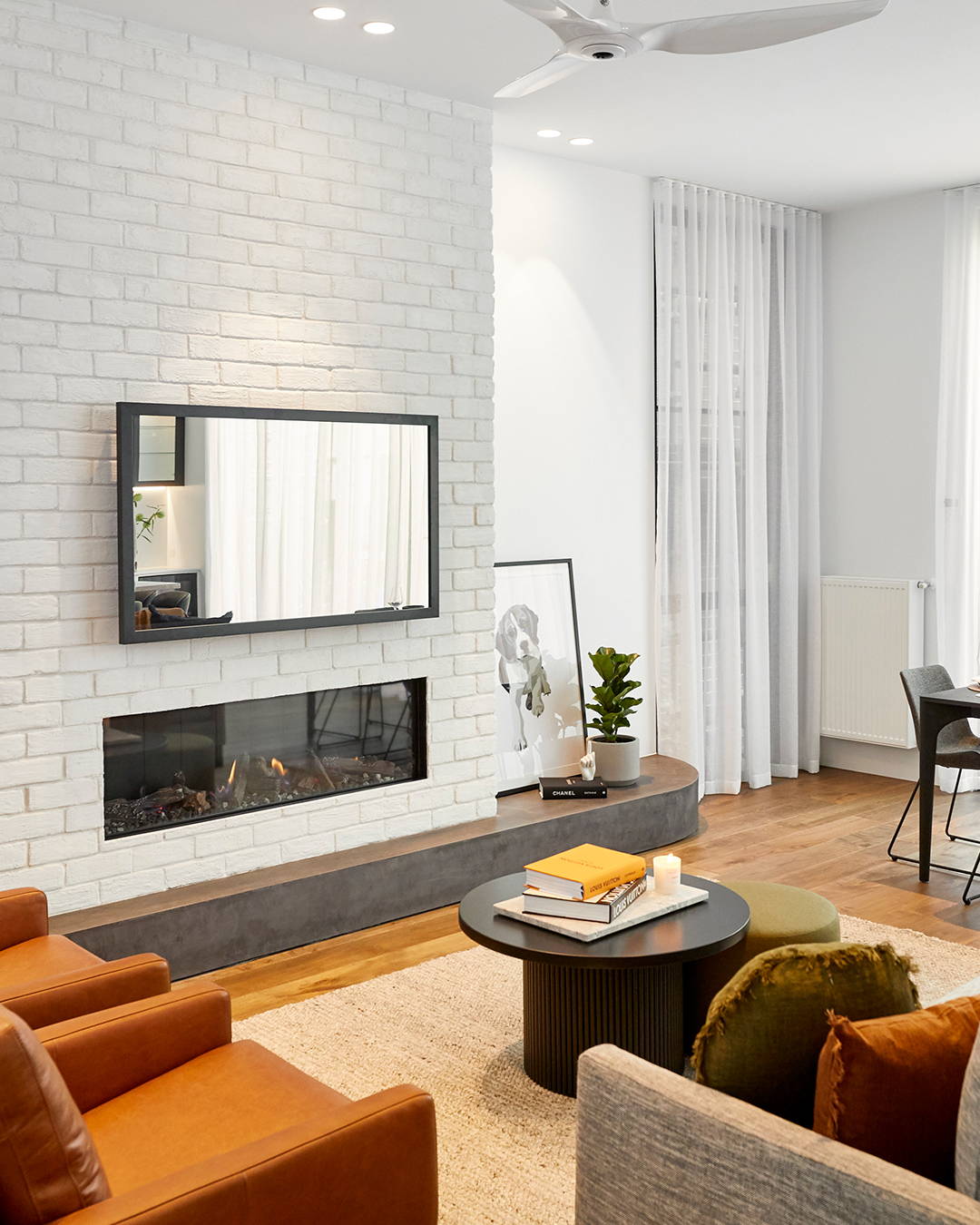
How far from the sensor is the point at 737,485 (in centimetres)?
604

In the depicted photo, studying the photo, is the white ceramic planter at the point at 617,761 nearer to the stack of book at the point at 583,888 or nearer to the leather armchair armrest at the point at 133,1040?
the stack of book at the point at 583,888

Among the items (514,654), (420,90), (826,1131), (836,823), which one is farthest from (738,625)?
(826,1131)

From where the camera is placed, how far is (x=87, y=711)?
140 inches

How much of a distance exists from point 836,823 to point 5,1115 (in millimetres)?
4497

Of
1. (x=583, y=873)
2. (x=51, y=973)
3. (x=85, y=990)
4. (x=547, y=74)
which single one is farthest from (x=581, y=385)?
(x=85, y=990)

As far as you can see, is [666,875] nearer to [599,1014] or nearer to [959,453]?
[599,1014]

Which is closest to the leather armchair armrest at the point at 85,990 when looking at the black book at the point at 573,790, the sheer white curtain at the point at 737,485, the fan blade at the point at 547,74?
the fan blade at the point at 547,74

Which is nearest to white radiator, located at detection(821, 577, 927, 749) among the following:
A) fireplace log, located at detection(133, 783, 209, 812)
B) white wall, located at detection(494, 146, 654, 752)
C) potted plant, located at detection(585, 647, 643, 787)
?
white wall, located at detection(494, 146, 654, 752)

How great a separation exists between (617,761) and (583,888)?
2.20 meters

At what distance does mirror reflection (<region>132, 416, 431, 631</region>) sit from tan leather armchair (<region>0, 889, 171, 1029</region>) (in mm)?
1064

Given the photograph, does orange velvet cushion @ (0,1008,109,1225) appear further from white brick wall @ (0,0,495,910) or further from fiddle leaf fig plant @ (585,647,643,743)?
fiddle leaf fig plant @ (585,647,643,743)

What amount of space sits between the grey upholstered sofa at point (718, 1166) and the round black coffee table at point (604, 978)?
0.87 m

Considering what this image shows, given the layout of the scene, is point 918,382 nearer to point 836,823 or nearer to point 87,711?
point 836,823

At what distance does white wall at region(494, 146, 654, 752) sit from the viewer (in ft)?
16.9
